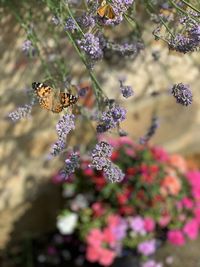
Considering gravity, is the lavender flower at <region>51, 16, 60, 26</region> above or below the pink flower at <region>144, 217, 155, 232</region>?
above

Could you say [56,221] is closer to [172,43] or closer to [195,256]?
[195,256]

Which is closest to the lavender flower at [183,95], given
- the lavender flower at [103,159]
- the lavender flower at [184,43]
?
the lavender flower at [184,43]

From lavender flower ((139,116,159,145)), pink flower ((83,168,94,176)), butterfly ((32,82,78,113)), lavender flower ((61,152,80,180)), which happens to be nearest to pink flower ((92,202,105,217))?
pink flower ((83,168,94,176))

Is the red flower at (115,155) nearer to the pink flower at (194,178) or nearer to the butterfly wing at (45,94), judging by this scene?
the pink flower at (194,178)

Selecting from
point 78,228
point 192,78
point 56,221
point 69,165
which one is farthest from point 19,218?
point 69,165

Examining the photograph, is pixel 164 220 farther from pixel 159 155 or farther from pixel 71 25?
Result: pixel 71 25

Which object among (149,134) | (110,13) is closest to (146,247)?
(149,134)

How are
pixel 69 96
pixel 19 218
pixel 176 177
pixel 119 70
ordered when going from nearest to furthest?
pixel 69 96
pixel 119 70
pixel 176 177
pixel 19 218

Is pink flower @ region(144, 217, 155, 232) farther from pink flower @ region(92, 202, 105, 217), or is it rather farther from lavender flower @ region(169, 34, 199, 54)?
lavender flower @ region(169, 34, 199, 54)
